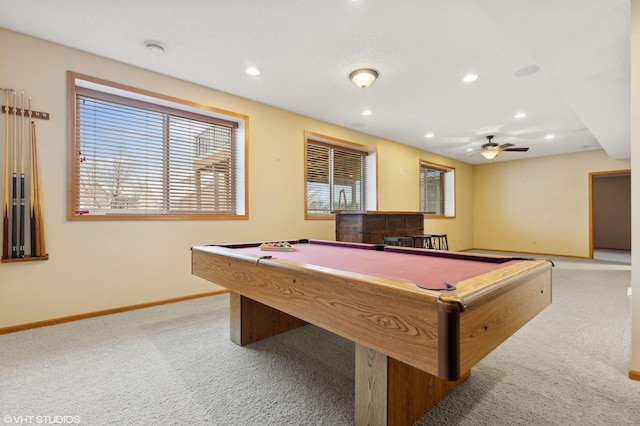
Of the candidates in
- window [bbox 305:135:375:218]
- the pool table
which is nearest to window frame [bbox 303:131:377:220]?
window [bbox 305:135:375:218]

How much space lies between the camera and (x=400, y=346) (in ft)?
3.13

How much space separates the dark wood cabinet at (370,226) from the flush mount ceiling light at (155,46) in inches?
112

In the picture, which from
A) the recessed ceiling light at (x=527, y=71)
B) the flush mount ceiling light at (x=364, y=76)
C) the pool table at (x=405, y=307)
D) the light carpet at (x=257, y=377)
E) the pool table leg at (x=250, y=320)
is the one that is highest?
the recessed ceiling light at (x=527, y=71)

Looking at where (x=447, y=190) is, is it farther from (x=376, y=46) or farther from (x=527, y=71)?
(x=376, y=46)

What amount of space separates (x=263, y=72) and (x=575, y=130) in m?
5.59

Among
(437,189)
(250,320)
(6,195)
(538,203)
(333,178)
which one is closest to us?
(250,320)

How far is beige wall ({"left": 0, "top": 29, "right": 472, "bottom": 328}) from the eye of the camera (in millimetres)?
2607

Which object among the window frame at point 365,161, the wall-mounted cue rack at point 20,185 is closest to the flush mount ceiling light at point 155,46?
the wall-mounted cue rack at point 20,185

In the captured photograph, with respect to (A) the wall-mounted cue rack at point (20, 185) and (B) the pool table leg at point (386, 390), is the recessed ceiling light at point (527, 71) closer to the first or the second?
(B) the pool table leg at point (386, 390)

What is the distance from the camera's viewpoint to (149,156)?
3.38m

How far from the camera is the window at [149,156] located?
3.00m

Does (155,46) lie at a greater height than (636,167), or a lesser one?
greater

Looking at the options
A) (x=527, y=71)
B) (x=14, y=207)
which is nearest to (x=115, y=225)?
(x=14, y=207)

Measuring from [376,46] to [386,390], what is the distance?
2730 mm
